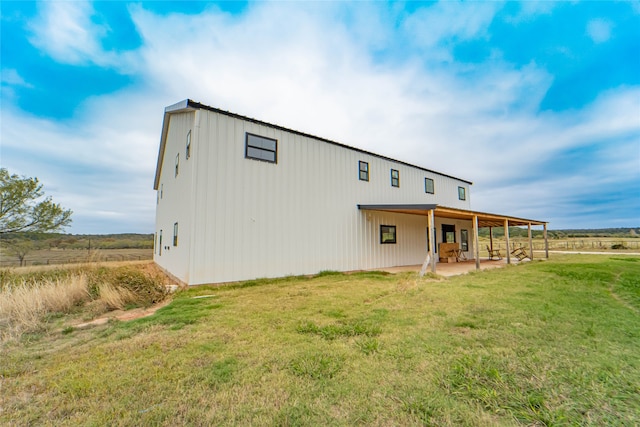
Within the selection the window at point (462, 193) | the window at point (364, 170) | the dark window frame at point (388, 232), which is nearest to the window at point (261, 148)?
the window at point (364, 170)

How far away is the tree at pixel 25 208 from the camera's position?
13211 mm

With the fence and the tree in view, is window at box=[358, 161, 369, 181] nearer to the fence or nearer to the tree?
the tree

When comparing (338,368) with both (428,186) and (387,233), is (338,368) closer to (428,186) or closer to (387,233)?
(387,233)

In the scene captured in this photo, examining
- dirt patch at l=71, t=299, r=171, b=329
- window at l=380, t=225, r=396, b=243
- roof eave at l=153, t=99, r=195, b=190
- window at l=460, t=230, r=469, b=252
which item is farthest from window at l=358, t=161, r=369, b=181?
window at l=460, t=230, r=469, b=252

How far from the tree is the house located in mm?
7677

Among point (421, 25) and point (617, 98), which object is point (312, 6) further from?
point (617, 98)

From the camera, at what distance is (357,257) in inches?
467

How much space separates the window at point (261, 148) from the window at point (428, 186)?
11084 millimetres

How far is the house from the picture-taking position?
26.2 ft

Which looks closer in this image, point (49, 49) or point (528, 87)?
point (49, 49)

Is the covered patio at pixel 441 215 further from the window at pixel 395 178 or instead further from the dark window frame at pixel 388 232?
the window at pixel 395 178

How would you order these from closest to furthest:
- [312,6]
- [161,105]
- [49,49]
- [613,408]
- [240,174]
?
1. [613,408]
2. [240,174]
3. [49,49]
4. [312,6]
5. [161,105]

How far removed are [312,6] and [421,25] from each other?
200 inches

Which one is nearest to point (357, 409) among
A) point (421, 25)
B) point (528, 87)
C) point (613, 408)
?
point (613, 408)
